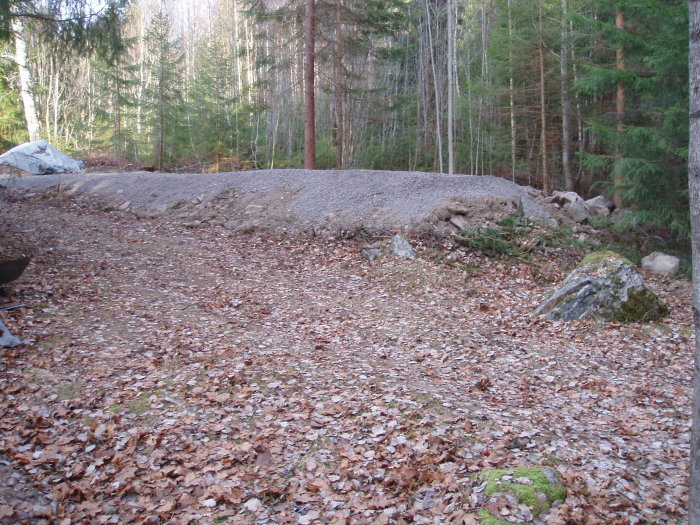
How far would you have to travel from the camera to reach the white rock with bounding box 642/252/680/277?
1043 cm

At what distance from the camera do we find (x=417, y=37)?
26578 mm

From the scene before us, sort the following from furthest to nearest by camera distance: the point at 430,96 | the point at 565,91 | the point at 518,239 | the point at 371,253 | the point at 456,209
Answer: the point at 430,96 < the point at 565,91 < the point at 456,209 < the point at 518,239 < the point at 371,253

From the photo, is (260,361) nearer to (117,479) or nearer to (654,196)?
(117,479)

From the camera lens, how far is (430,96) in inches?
1004

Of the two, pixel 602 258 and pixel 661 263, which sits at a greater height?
pixel 602 258

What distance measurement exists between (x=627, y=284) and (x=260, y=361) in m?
5.70

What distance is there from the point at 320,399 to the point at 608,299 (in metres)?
5.05

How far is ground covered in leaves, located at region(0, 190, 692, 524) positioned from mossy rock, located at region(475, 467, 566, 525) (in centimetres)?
9

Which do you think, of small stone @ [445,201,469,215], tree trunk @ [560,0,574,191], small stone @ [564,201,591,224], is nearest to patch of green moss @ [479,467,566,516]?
small stone @ [445,201,469,215]

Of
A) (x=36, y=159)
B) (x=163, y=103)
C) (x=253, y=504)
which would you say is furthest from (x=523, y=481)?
(x=163, y=103)

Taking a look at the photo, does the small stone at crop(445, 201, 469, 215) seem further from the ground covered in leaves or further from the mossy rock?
the mossy rock

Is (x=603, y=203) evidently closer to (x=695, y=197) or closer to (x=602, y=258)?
(x=602, y=258)

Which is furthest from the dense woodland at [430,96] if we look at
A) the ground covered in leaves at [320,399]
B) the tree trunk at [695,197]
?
the tree trunk at [695,197]

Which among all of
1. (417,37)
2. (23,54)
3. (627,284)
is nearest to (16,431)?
(627,284)
